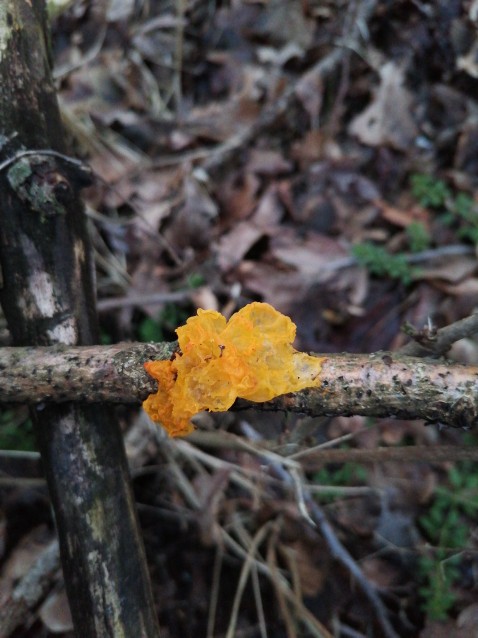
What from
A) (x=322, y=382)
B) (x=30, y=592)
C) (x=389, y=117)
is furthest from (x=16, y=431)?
(x=389, y=117)

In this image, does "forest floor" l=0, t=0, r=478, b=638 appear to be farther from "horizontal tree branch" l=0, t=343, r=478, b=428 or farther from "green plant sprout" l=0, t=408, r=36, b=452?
"horizontal tree branch" l=0, t=343, r=478, b=428

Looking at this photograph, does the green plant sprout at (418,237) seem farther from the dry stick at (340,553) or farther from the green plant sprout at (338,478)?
the dry stick at (340,553)

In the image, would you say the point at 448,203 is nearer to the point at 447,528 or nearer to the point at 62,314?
the point at 447,528

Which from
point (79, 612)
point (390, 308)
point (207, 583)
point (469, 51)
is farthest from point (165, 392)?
point (469, 51)

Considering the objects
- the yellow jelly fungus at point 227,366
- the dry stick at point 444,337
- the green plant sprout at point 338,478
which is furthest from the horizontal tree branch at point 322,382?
the green plant sprout at point 338,478

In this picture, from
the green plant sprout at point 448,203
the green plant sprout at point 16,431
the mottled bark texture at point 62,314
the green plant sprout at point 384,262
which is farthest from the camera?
the green plant sprout at point 448,203
